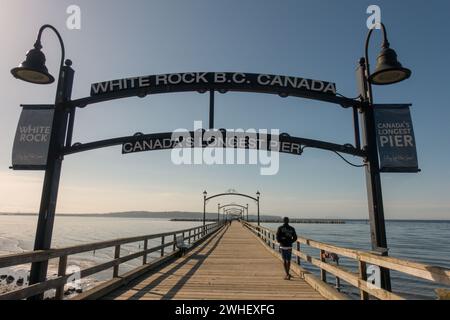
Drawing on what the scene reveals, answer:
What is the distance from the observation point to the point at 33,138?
8.06 m

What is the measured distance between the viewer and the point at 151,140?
8531mm

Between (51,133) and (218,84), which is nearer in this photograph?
(51,133)

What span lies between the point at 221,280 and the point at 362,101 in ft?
20.1

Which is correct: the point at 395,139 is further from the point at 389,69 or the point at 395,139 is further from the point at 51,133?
the point at 51,133

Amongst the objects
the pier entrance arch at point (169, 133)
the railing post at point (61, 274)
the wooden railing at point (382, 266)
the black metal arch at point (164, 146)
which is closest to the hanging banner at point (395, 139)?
the pier entrance arch at point (169, 133)

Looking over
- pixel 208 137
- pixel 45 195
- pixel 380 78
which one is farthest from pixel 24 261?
pixel 380 78

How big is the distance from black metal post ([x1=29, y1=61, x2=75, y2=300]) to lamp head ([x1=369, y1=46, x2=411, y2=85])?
24.5ft

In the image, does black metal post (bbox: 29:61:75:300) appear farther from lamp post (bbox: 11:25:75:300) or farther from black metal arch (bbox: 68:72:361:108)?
black metal arch (bbox: 68:72:361:108)

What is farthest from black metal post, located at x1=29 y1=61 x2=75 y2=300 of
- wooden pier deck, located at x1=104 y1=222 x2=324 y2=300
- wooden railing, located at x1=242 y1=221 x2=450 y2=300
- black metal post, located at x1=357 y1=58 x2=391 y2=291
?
black metal post, located at x1=357 y1=58 x2=391 y2=291

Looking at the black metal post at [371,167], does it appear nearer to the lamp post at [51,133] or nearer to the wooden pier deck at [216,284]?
the wooden pier deck at [216,284]

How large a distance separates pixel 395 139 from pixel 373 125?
0.60 m

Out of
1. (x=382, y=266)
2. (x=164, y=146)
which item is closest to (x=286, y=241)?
(x=164, y=146)
